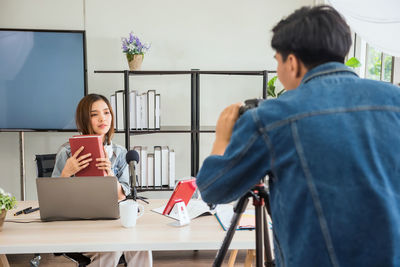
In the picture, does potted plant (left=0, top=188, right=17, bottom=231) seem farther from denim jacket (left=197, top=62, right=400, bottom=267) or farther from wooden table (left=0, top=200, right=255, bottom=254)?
denim jacket (left=197, top=62, right=400, bottom=267)

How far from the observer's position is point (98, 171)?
182cm

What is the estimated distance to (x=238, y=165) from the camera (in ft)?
2.72

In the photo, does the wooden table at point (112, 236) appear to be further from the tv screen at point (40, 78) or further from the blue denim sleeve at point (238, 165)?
the tv screen at point (40, 78)

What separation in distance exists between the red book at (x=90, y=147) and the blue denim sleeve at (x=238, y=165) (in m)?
0.99

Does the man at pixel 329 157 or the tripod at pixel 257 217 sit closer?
the man at pixel 329 157

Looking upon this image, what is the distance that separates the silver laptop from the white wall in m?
1.97

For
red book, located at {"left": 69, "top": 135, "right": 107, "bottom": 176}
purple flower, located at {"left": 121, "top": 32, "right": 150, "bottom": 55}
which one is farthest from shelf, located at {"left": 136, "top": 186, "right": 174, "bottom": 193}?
red book, located at {"left": 69, "top": 135, "right": 107, "bottom": 176}

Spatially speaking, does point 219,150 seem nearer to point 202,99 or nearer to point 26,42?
point 202,99

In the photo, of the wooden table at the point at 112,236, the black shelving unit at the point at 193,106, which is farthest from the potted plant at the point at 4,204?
the black shelving unit at the point at 193,106

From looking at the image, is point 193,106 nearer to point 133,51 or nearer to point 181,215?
point 133,51

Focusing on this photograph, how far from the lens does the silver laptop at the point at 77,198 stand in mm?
1518

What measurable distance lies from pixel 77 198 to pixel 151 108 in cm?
167

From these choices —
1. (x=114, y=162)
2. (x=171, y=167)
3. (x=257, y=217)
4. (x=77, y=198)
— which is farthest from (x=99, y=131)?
(x=257, y=217)

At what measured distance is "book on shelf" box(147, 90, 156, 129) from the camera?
3129 millimetres
